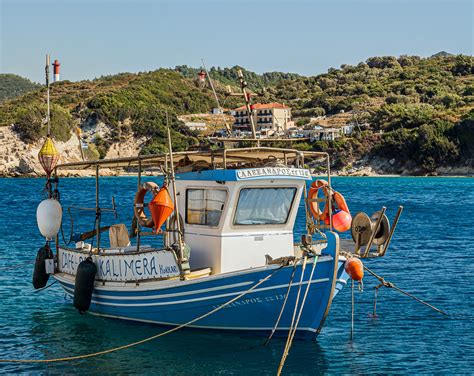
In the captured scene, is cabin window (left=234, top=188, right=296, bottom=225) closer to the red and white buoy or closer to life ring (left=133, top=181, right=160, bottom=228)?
life ring (left=133, top=181, right=160, bottom=228)

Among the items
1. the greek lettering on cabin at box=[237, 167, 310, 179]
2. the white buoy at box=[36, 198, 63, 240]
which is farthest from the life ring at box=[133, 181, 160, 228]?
the white buoy at box=[36, 198, 63, 240]

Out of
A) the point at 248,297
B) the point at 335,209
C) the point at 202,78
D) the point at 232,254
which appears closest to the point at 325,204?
the point at 335,209

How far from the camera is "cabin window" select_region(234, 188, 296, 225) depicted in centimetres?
1390

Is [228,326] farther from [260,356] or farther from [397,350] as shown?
[397,350]

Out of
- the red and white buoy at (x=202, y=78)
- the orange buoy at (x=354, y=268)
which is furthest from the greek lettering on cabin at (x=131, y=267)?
the red and white buoy at (x=202, y=78)

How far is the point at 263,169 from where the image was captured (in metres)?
13.7

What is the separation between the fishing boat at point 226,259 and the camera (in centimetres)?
1274

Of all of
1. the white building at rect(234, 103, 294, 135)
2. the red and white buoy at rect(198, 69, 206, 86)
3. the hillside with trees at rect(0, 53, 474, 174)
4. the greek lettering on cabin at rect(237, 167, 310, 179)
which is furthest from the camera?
the hillside with trees at rect(0, 53, 474, 174)

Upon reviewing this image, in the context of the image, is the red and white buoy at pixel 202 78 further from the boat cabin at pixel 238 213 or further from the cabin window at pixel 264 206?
the cabin window at pixel 264 206

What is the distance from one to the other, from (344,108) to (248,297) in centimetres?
12286

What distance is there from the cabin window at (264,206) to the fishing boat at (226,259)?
20 millimetres

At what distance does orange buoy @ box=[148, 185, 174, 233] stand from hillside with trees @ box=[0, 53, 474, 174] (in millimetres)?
60408

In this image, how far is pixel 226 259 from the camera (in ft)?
45.4

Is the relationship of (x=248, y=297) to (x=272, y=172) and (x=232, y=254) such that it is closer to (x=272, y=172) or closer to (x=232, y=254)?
(x=232, y=254)
